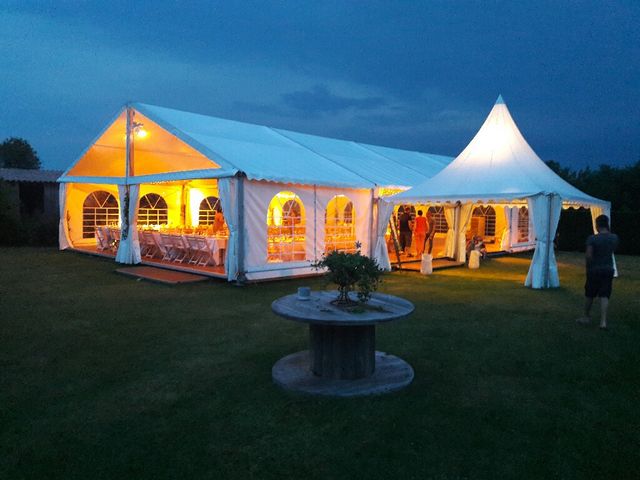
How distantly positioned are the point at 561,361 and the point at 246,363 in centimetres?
301

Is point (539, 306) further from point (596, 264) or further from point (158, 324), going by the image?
point (158, 324)

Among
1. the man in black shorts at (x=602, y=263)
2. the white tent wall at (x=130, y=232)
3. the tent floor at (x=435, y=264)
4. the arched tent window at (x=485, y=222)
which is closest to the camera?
the man in black shorts at (x=602, y=263)

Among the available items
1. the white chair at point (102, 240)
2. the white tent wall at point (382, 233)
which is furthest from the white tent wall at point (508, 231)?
the white chair at point (102, 240)

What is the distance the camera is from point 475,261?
11.8m

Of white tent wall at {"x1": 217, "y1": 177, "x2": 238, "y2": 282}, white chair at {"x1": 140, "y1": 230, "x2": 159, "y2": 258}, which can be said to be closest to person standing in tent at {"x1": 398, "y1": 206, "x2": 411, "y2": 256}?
white tent wall at {"x1": 217, "y1": 177, "x2": 238, "y2": 282}

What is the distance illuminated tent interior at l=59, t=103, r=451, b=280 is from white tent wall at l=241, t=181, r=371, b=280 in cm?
2

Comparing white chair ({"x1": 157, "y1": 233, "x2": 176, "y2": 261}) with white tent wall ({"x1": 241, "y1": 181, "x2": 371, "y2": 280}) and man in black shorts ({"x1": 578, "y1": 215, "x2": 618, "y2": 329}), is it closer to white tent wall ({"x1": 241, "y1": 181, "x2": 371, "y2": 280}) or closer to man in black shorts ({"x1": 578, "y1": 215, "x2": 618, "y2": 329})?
white tent wall ({"x1": 241, "y1": 181, "x2": 371, "y2": 280})

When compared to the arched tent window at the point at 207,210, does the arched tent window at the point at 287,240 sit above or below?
below

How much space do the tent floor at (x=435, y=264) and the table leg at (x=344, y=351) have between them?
24.5 feet

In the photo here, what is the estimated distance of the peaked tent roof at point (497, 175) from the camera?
9297 millimetres

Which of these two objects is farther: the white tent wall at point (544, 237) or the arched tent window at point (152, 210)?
the arched tent window at point (152, 210)

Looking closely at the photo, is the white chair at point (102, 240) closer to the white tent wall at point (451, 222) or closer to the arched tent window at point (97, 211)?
the arched tent window at point (97, 211)

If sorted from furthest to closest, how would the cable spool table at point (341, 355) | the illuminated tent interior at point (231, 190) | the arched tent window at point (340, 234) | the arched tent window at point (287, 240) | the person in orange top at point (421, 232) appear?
the person in orange top at point (421, 232)
the arched tent window at point (340, 234)
the arched tent window at point (287, 240)
the illuminated tent interior at point (231, 190)
the cable spool table at point (341, 355)

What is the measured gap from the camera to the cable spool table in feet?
11.9
